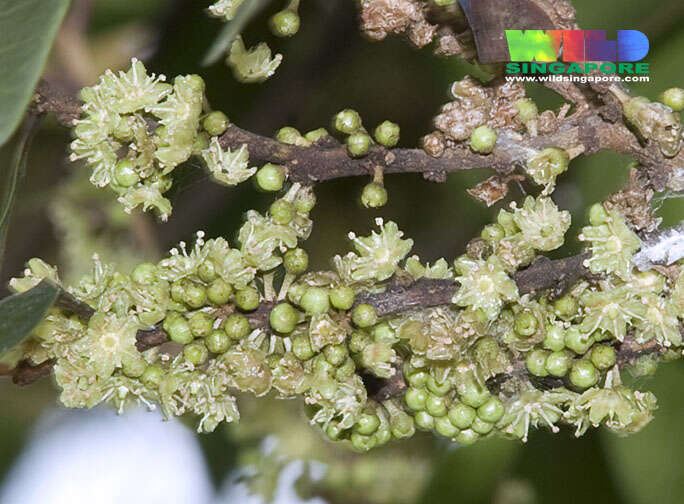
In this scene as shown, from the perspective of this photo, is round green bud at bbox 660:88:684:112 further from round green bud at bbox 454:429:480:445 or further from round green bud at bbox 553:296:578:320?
round green bud at bbox 454:429:480:445

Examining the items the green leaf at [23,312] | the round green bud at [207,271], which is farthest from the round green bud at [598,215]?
the green leaf at [23,312]

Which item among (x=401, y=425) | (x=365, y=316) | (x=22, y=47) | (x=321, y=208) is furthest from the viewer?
(x=321, y=208)

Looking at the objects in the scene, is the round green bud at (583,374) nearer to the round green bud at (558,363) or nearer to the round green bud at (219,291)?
the round green bud at (558,363)

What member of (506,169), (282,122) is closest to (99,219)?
(282,122)

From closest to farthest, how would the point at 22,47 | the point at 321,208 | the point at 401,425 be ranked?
the point at 22,47, the point at 401,425, the point at 321,208

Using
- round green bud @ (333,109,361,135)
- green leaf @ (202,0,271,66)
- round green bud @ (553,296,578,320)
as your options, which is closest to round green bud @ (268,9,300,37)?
green leaf @ (202,0,271,66)

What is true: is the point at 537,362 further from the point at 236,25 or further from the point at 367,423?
the point at 236,25

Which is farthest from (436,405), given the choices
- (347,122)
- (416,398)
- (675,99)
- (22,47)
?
(22,47)
